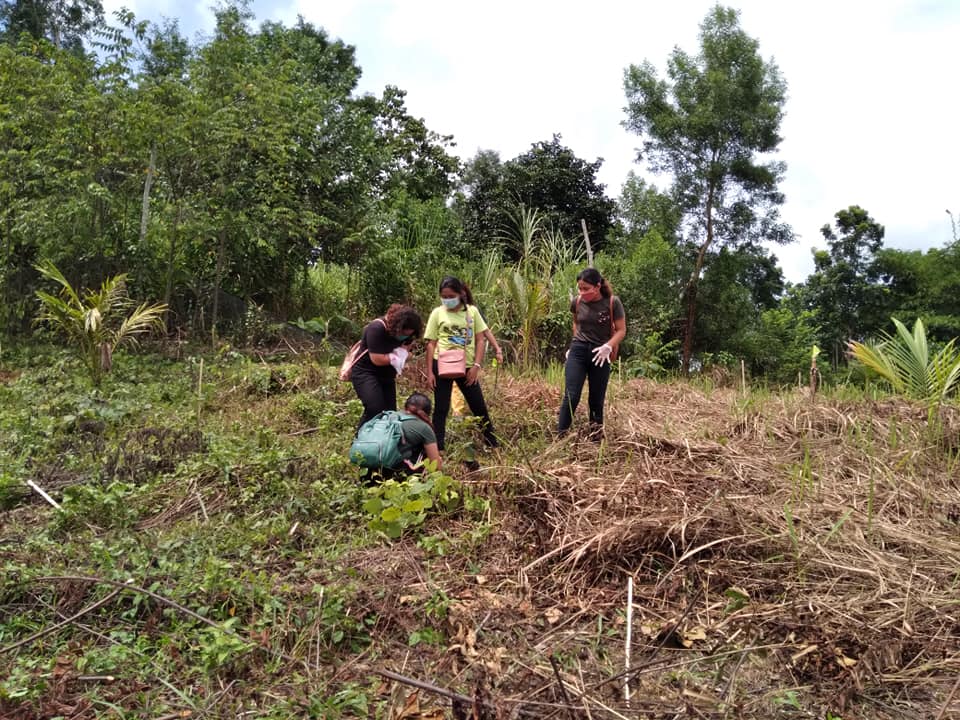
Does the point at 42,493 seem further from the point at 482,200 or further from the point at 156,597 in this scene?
the point at 482,200

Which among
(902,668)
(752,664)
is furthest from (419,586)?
(902,668)

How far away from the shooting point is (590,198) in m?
18.6

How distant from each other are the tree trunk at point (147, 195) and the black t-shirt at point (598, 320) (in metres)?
6.66

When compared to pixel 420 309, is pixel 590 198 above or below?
above

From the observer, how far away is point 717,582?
315cm

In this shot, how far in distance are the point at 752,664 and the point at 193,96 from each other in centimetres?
897

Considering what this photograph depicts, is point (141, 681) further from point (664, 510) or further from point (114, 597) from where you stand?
point (664, 510)

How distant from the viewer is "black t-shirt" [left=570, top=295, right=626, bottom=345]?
16.9 feet

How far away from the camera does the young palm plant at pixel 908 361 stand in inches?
214

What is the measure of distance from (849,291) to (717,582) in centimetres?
1976

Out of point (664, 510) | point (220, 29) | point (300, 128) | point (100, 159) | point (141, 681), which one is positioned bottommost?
point (141, 681)

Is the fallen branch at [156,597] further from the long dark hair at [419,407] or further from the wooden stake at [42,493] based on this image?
the long dark hair at [419,407]

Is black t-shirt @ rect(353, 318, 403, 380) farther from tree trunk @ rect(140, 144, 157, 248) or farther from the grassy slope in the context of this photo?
tree trunk @ rect(140, 144, 157, 248)

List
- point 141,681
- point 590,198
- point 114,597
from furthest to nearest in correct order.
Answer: point 590,198 → point 114,597 → point 141,681
